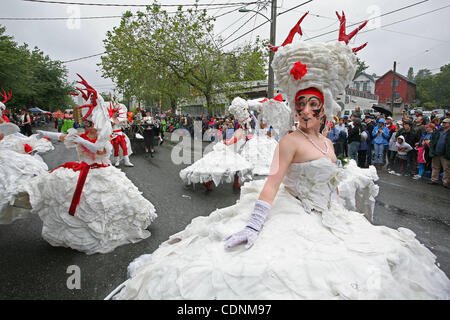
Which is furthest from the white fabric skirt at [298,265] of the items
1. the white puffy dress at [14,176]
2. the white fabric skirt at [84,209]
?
the white puffy dress at [14,176]

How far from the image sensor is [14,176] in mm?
3725

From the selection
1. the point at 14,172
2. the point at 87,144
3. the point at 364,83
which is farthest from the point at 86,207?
the point at 364,83

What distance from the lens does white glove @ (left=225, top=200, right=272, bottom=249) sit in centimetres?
143

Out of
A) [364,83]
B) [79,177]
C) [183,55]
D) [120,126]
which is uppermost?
[364,83]

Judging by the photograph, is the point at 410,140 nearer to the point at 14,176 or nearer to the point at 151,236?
the point at 151,236

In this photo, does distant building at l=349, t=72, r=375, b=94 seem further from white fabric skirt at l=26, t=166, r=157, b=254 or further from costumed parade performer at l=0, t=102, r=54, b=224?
white fabric skirt at l=26, t=166, r=157, b=254

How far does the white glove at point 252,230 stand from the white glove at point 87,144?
2.42m

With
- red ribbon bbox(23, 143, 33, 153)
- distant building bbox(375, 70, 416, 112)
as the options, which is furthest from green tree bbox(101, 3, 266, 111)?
distant building bbox(375, 70, 416, 112)

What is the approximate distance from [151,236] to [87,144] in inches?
61.0

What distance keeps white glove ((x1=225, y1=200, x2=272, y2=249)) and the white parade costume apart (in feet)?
10.0

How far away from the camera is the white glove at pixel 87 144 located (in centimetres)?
310

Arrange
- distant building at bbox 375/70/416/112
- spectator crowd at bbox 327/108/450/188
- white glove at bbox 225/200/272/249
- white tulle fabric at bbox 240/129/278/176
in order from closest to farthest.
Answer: white glove at bbox 225/200/272/249, white tulle fabric at bbox 240/129/278/176, spectator crowd at bbox 327/108/450/188, distant building at bbox 375/70/416/112

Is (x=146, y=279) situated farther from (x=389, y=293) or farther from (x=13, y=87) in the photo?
(x=13, y=87)

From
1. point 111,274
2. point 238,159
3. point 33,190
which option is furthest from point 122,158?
point 111,274
